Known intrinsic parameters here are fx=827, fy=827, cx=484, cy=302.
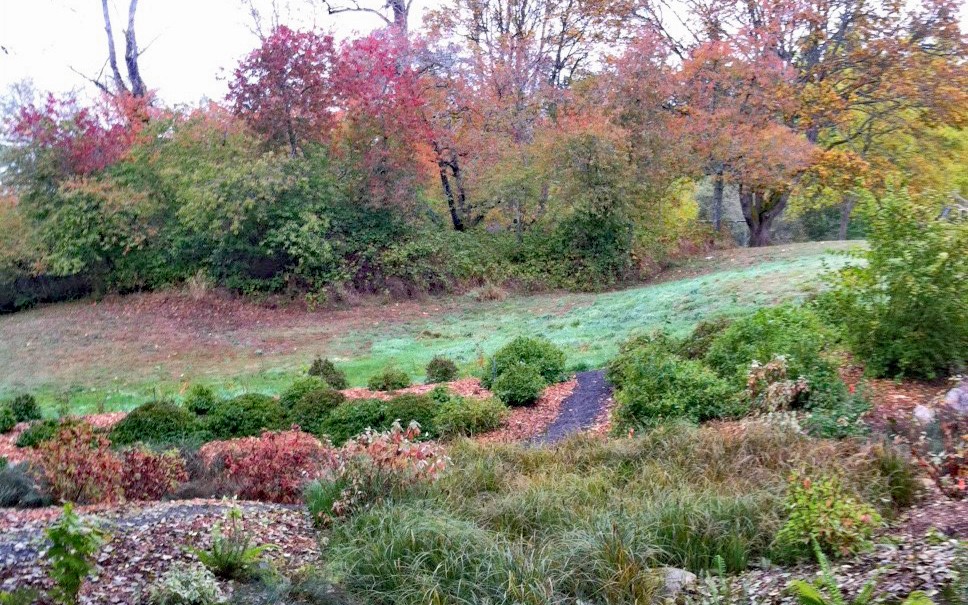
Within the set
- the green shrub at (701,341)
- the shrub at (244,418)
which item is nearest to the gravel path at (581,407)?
the green shrub at (701,341)

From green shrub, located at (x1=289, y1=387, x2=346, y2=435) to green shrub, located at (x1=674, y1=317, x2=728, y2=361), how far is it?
4.54 metres

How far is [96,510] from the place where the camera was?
593 cm

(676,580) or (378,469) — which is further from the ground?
(378,469)

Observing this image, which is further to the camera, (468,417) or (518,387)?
(518,387)

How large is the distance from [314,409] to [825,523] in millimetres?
6908

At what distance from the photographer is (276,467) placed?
7305 millimetres

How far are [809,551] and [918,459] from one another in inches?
66.3

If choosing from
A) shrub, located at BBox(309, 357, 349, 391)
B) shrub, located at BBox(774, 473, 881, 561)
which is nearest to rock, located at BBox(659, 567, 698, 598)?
shrub, located at BBox(774, 473, 881, 561)

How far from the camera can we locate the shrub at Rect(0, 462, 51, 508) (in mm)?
6555

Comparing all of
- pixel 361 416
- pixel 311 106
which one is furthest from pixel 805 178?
pixel 361 416

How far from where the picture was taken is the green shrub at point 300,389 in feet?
35.7

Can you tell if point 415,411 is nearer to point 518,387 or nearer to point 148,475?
point 518,387

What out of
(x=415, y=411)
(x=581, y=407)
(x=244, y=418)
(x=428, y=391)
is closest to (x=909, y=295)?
(x=581, y=407)

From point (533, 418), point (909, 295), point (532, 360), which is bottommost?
point (533, 418)
